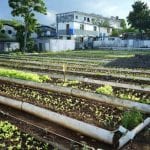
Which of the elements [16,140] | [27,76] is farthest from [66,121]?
[27,76]

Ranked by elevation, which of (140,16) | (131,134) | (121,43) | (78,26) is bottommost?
(131,134)

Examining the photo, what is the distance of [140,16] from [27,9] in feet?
65.0

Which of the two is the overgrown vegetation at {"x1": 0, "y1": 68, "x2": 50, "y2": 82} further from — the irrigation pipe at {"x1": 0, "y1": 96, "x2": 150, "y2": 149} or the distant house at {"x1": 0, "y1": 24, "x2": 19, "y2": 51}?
the distant house at {"x1": 0, "y1": 24, "x2": 19, "y2": 51}

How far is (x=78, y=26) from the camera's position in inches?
2000

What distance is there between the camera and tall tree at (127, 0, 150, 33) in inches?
1769

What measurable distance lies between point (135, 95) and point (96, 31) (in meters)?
47.3

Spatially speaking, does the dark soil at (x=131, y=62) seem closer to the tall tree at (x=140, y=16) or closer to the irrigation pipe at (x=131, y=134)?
the irrigation pipe at (x=131, y=134)

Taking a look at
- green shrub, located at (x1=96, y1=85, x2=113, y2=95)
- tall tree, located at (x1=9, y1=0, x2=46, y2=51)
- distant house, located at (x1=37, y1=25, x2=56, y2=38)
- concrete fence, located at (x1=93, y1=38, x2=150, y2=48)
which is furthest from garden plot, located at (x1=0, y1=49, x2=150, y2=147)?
distant house, located at (x1=37, y1=25, x2=56, y2=38)

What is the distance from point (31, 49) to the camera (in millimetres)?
36719

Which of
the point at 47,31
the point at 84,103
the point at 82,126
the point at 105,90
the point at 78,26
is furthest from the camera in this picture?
the point at 47,31

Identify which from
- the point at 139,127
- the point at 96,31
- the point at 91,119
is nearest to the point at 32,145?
the point at 91,119

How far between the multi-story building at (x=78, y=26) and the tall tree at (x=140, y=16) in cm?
550

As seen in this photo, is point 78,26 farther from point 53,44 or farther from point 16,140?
point 16,140

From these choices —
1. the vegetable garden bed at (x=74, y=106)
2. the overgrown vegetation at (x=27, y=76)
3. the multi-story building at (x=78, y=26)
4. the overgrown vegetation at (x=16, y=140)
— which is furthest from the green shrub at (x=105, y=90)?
the multi-story building at (x=78, y=26)
